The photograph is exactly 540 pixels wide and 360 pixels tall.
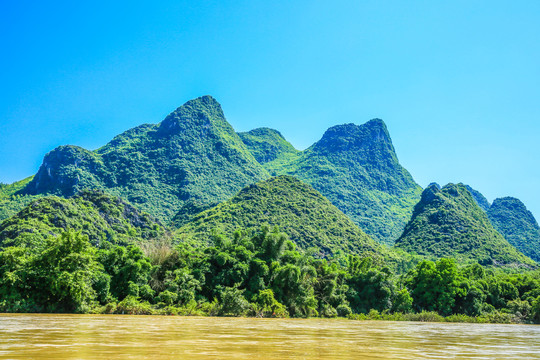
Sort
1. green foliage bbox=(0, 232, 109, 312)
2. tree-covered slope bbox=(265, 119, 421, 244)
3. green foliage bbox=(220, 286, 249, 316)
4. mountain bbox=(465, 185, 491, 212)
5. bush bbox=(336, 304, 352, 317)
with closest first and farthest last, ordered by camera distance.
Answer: green foliage bbox=(0, 232, 109, 312), green foliage bbox=(220, 286, 249, 316), bush bbox=(336, 304, 352, 317), tree-covered slope bbox=(265, 119, 421, 244), mountain bbox=(465, 185, 491, 212)

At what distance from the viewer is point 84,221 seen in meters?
56.7

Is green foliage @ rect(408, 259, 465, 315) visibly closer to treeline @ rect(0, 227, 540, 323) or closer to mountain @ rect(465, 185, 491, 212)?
treeline @ rect(0, 227, 540, 323)

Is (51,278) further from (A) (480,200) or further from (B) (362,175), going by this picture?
(A) (480,200)

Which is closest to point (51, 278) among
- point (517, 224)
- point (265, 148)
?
point (517, 224)

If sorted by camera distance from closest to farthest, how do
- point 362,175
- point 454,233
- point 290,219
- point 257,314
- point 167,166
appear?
point 257,314 < point 290,219 < point 454,233 < point 167,166 < point 362,175

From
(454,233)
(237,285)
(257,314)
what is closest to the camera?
(257,314)

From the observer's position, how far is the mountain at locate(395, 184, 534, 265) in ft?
250

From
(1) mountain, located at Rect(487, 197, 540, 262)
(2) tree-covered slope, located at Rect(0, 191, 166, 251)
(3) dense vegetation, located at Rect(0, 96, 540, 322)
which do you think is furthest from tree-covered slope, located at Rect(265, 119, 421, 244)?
(2) tree-covered slope, located at Rect(0, 191, 166, 251)

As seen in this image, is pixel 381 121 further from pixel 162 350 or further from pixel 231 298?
pixel 162 350

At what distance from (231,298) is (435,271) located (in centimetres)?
1944

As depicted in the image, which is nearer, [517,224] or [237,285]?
[237,285]

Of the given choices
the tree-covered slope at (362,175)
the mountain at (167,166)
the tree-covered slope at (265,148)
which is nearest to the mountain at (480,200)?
the tree-covered slope at (362,175)

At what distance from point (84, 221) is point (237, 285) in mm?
35512

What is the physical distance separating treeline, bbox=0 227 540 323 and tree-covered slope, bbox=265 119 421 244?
7977 centimetres
